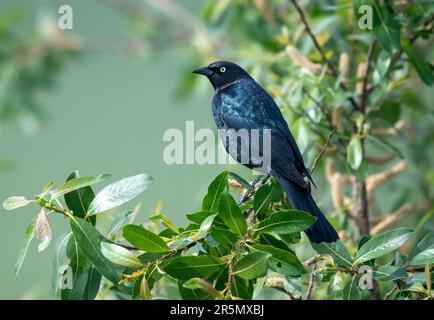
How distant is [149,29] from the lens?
624 cm

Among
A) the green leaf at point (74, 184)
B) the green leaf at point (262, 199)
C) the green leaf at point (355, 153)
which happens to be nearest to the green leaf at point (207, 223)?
the green leaf at point (262, 199)

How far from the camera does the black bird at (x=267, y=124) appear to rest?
8.89 feet

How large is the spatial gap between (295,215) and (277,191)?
17cm

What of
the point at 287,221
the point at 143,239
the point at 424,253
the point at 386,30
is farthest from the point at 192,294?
the point at 386,30

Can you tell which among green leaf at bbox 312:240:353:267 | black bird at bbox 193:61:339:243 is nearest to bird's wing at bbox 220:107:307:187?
black bird at bbox 193:61:339:243

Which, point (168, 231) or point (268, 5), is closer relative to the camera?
point (168, 231)

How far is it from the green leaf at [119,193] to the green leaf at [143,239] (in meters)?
0.11

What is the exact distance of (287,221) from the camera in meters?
2.29

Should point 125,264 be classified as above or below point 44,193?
below

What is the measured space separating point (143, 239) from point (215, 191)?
0.25 meters

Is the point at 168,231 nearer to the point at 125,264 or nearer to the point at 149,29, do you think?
the point at 125,264

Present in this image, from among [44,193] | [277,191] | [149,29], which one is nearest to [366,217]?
[277,191]

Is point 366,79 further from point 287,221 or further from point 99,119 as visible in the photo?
point 99,119
